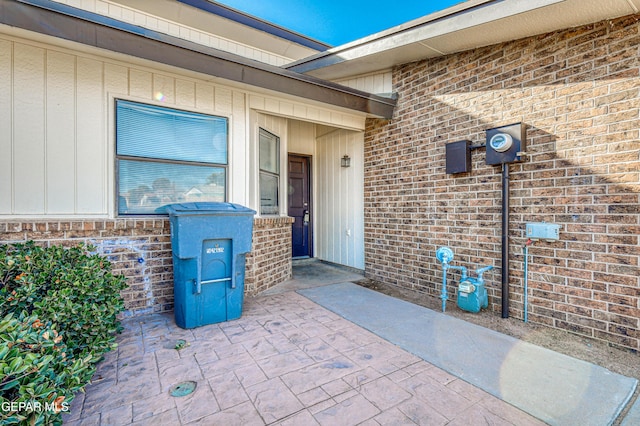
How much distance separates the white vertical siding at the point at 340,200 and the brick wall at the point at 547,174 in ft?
3.82

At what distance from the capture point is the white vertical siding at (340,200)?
5805 mm

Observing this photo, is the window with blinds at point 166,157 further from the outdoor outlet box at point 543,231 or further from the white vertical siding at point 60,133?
the outdoor outlet box at point 543,231

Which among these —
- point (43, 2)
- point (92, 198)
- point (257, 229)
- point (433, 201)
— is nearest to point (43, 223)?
point (92, 198)

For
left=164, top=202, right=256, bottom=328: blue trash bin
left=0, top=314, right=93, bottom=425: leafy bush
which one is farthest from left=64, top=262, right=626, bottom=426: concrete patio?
left=0, top=314, right=93, bottom=425: leafy bush

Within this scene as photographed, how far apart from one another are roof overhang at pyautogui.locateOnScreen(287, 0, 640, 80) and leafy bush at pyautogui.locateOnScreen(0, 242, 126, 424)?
4.12 meters

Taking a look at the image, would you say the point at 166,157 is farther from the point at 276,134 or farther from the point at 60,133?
the point at 276,134

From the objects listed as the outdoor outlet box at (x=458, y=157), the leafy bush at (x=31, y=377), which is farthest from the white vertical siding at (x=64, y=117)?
the outdoor outlet box at (x=458, y=157)

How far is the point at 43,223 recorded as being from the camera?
3.04 metres

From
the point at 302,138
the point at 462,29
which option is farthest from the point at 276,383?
the point at 302,138

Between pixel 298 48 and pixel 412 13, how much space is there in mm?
3085

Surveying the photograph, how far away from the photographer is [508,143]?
3418 millimetres

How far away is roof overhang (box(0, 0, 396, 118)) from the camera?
8.54ft

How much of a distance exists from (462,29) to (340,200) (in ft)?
11.5

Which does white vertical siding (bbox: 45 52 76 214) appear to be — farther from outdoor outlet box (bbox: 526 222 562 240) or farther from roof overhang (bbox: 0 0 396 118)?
outdoor outlet box (bbox: 526 222 562 240)
